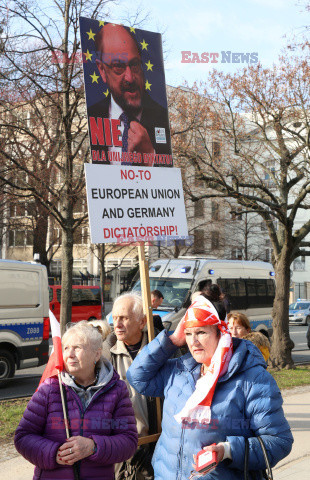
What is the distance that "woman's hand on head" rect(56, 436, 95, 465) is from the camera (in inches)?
115

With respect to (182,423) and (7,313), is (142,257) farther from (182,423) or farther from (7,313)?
(7,313)

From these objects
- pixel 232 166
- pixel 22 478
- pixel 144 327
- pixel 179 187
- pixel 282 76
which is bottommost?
pixel 22 478

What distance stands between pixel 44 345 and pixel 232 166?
21.5 feet

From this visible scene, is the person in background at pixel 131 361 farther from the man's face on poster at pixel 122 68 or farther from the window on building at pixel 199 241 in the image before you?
the window on building at pixel 199 241

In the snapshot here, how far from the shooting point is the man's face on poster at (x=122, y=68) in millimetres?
4805

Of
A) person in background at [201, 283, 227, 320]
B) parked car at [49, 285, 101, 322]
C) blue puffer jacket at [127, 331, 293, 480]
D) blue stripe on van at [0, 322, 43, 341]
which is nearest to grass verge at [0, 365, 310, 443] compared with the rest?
blue stripe on van at [0, 322, 43, 341]

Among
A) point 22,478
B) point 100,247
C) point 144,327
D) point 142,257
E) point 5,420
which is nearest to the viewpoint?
point 144,327

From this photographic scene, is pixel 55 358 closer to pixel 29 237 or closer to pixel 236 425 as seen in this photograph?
pixel 236 425

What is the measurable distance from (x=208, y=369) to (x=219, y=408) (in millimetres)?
187

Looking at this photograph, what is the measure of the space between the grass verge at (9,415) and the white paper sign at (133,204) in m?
3.87

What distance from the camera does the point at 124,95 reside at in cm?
489

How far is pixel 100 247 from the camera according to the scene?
29.6 meters

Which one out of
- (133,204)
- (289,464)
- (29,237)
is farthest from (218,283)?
(29,237)

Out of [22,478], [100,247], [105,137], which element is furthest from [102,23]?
[100,247]
